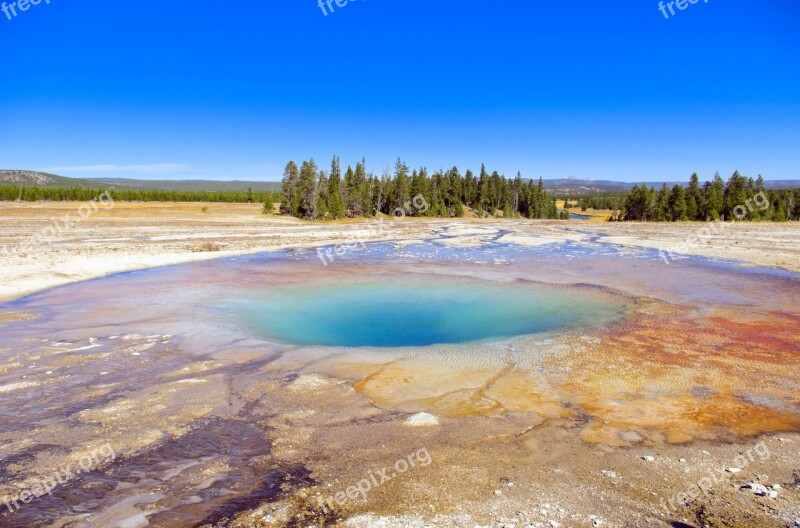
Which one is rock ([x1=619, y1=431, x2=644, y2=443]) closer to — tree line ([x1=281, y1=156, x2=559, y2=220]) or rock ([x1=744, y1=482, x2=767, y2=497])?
rock ([x1=744, y1=482, x2=767, y2=497])

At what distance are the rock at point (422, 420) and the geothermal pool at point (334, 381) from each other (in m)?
0.12

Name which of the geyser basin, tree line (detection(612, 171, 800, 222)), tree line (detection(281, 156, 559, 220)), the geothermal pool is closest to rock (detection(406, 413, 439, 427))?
the geothermal pool

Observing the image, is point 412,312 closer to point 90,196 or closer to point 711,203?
point 711,203

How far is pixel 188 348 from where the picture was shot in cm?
948

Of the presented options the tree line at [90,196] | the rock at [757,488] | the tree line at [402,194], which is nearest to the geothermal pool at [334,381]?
the rock at [757,488]

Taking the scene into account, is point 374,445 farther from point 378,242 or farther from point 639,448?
point 378,242

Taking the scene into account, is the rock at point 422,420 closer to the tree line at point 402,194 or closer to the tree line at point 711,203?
the tree line at point 402,194

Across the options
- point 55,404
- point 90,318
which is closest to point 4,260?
point 90,318

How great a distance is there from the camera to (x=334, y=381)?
304 inches

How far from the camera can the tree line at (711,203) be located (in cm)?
6938

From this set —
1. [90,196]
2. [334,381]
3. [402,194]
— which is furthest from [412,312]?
[90,196]

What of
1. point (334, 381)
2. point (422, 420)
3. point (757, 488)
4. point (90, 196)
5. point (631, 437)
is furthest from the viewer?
point (90, 196)

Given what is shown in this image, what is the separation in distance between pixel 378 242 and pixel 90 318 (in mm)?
25098

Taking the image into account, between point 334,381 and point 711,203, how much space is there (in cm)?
8025
